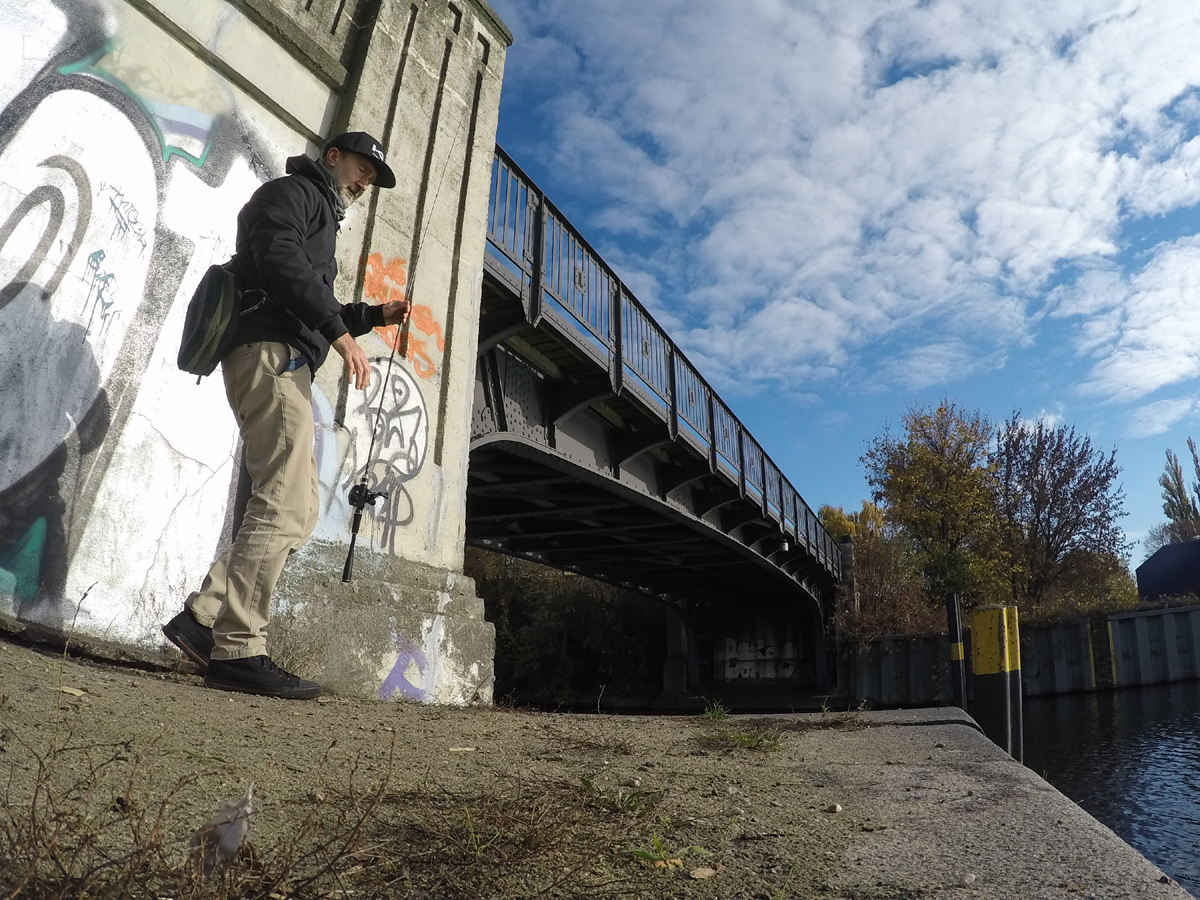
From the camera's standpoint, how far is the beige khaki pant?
3.11 m

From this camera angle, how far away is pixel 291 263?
122 inches

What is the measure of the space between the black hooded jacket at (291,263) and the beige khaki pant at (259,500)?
0.10 m

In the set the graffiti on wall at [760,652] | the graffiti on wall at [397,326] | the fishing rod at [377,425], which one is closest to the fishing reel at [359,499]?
the fishing rod at [377,425]

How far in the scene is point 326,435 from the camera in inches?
205

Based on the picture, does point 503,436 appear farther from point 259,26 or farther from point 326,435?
point 259,26

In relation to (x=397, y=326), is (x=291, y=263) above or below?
below

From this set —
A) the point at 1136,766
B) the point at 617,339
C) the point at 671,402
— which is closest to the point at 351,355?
the point at 617,339

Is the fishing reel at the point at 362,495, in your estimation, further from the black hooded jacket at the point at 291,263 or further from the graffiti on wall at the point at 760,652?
the graffiti on wall at the point at 760,652

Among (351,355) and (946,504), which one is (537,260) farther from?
(946,504)

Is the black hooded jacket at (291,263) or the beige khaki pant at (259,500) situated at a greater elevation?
the black hooded jacket at (291,263)

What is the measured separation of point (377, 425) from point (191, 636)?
2.61 m

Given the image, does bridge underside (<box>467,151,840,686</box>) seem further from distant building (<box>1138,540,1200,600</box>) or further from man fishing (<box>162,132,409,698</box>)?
distant building (<box>1138,540,1200,600</box>)

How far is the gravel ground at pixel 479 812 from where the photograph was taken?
1.39m

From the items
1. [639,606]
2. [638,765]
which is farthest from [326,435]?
[639,606]
